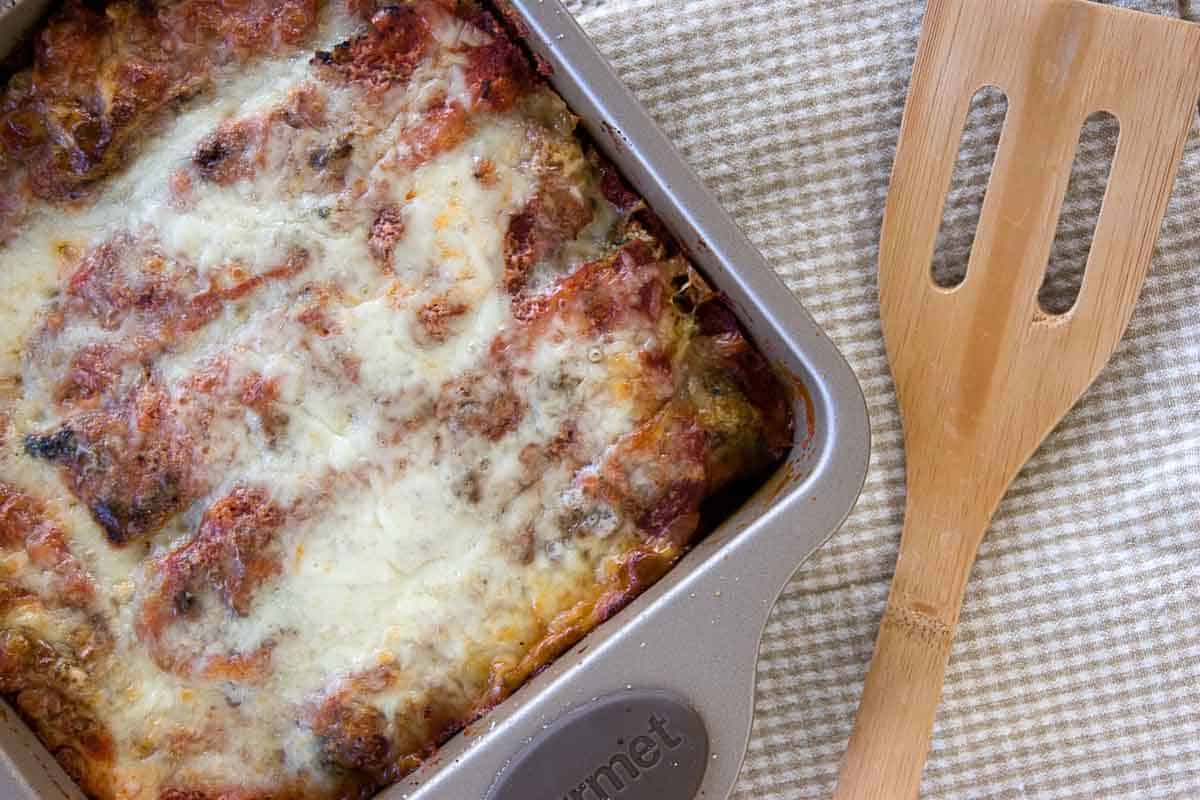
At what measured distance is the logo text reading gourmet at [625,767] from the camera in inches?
47.5

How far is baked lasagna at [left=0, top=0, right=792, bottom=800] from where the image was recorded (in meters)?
1.30

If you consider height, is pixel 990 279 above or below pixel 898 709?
above

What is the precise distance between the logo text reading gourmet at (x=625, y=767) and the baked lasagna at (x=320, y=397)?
6.3 inches

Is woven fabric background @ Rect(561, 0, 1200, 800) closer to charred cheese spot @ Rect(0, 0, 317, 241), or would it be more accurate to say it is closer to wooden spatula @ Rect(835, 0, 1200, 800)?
wooden spatula @ Rect(835, 0, 1200, 800)

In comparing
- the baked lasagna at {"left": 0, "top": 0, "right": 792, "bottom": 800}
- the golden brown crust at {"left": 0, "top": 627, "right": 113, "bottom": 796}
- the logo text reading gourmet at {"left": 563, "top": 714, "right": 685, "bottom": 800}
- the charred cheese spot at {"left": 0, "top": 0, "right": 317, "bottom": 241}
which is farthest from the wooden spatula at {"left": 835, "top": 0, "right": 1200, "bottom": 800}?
the golden brown crust at {"left": 0, "top": 627, "right": 113, "bottom": 796}

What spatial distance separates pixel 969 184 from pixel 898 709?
2.73 ft

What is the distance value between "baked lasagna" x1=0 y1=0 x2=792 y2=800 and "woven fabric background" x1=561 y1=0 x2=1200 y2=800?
367 mm

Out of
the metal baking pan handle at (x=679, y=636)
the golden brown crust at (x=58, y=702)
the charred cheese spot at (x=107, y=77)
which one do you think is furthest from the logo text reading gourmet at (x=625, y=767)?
the charred cheese spot at (x=107, y=77)

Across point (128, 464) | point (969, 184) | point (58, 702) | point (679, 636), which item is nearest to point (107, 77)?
point (128, 464)

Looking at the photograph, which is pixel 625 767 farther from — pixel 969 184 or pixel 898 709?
pixel 969 184

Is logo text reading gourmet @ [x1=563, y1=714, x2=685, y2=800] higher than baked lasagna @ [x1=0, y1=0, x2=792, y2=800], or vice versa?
baked lasagna @ [x1=0, y1=0, x2=792, y2=800]

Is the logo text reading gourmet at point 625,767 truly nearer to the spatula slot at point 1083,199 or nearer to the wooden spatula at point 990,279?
the wooden spatula at point 990,279

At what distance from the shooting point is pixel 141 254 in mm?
1351

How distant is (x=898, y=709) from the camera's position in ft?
5.20
